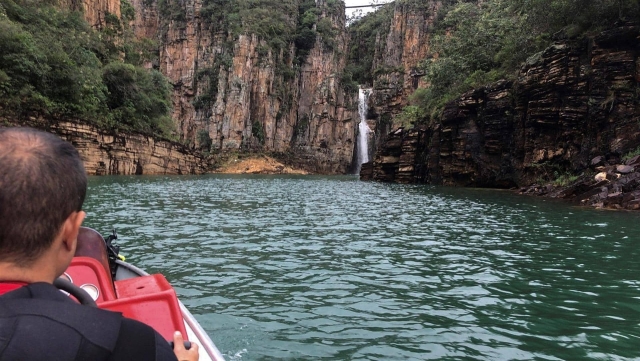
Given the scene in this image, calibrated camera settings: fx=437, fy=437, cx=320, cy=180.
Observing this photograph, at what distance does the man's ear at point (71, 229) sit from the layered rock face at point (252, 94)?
69.4 metres

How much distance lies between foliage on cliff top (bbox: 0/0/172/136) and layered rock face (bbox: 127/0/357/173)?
2309 cm

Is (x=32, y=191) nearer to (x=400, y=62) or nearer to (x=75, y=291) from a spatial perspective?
(x=75, y=291)

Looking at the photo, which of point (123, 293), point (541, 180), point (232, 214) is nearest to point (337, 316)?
point (123, 293)

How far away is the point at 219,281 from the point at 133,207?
9625 millimetres

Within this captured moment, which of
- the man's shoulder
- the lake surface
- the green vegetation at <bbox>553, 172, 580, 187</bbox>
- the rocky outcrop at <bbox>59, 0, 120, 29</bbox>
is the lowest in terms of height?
the lake surface

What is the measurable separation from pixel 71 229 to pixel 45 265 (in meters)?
0.14

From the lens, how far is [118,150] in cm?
3753

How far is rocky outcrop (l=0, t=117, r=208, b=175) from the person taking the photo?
32344mm

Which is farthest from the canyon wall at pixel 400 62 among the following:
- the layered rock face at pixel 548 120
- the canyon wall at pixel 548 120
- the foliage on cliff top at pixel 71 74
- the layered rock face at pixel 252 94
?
the foliage on cliff top at pixel 71 74

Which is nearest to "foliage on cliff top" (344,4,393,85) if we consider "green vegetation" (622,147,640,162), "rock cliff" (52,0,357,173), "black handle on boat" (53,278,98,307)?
"rock cliff" (52,0,357,173)

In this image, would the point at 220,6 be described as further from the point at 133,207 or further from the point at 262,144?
the point at 133,207

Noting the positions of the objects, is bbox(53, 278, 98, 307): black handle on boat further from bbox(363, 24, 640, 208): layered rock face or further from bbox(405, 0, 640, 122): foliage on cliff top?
bbox(405, 0, 640, 122): foliage on cliff top

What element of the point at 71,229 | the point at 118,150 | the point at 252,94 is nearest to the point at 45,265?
the point at 71,229

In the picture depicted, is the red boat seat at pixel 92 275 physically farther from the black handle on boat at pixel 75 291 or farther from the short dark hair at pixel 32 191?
the short dark hair at pixel 32 191
